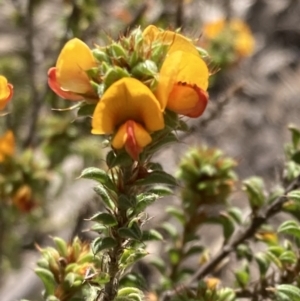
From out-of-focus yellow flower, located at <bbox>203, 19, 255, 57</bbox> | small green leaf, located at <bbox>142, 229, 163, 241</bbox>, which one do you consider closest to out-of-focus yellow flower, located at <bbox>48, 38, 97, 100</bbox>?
small green leaf, located at <bbox>142, 229, 163, 241</bbox>

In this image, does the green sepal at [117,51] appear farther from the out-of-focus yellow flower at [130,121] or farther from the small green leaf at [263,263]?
the small green leaf at [263,263]

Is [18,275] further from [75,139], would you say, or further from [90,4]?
[90,4]

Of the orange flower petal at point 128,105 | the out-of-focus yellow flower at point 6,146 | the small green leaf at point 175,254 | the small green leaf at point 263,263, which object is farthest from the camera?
the out-of-focus yellow flower at point 6,146

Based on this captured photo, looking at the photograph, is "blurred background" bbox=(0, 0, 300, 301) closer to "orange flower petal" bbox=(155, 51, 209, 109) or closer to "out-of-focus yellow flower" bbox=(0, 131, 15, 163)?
"out-of-focus yellow flower" bbox=(0, 131, 15, 163)

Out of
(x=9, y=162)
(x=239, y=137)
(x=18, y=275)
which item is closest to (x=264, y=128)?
(x=239, y=137)

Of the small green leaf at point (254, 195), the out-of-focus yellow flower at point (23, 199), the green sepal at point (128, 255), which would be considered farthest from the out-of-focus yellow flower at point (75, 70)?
the out-of-focus yellow flower at point (23, 199)

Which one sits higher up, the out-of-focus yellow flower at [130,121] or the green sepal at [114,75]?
the green sepal at [114,75]

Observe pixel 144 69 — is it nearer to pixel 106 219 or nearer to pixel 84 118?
pixel 106 219
